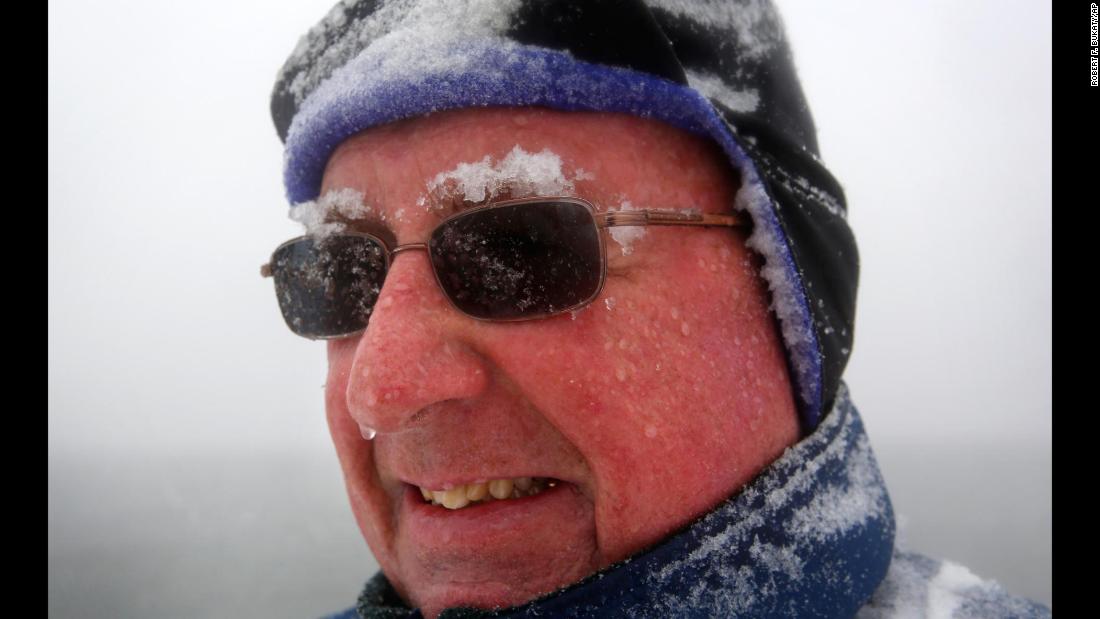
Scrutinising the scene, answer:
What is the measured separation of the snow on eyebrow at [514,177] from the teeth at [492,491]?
58cm

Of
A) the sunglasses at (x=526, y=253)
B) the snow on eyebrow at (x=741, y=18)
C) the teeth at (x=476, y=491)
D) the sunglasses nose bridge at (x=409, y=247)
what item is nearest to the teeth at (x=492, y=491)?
the teeth at (x=476, y=491)

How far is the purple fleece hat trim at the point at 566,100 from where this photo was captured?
1093mm

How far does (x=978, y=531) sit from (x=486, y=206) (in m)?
30.5

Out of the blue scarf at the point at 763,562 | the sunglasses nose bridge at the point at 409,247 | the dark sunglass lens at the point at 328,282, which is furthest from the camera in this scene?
the dark sunglass lens at the point at 328,282

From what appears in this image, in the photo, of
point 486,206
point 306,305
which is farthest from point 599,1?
point 306,305

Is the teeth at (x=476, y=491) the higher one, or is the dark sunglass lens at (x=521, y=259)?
the dark sunglass lens at (x=521, y=259)

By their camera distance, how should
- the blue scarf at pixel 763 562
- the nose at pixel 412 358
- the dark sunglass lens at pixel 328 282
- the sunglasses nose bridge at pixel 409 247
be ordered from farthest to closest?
the dark sunglass lens at pixel 328 282, the sunglasses nose bridge at pixel 409 247, the nose at pixel 412 358, the blue scarf at pixel 763 562

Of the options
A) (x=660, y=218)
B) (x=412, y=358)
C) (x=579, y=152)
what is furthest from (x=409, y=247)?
(x=660, y=218)

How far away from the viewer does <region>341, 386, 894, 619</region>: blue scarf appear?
3.15ft

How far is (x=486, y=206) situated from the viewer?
3.61 ft

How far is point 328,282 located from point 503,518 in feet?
2.30

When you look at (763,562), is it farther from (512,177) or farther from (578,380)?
(512,177)

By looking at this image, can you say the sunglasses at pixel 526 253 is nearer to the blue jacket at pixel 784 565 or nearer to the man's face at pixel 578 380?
the man's face at pixel 578 380
